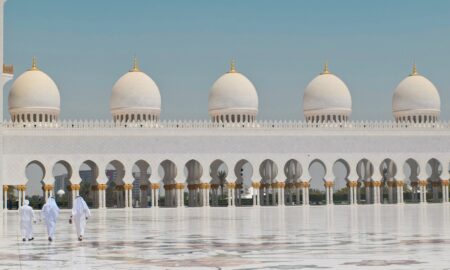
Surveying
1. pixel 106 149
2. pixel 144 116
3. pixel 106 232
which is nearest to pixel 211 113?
pixel 144 116

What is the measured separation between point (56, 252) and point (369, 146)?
3078cm

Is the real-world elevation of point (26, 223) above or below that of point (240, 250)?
above

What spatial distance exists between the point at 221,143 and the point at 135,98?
4629 mm

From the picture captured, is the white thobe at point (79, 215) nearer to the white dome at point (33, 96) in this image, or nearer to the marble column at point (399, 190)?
the white dome at point (33, 96)

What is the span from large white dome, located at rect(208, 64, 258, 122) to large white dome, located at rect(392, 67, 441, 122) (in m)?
7.59

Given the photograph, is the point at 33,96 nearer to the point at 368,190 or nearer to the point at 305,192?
the point at 305,192

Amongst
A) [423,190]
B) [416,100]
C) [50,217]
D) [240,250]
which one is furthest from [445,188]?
[240,250]

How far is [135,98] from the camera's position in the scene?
39906 millimetres

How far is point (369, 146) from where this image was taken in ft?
133

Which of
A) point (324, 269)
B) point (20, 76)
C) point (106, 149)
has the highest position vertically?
point (20, 76)

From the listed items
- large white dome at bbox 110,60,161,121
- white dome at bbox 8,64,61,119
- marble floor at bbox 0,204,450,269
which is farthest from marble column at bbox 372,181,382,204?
marble floor at bbox 0,204,450,269

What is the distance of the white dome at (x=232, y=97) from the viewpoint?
135ft

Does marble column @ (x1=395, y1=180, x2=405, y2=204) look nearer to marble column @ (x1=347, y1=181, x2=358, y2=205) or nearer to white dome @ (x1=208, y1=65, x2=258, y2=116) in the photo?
marble column @ (x1=347, y1=181, x2=358, y2=205)

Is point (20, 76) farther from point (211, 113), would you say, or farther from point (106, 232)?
point (106, 232)
